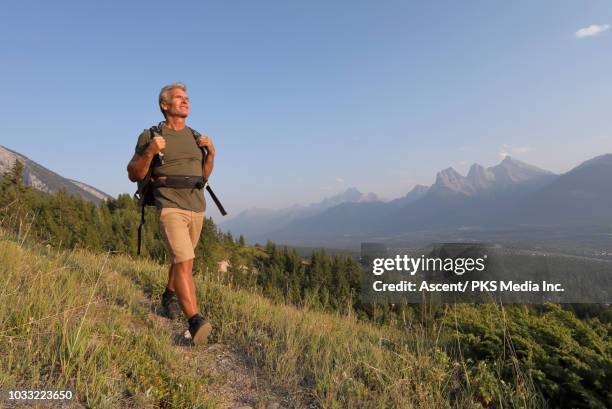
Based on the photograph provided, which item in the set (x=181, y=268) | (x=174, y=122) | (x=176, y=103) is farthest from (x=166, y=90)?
(x=181, y=268)

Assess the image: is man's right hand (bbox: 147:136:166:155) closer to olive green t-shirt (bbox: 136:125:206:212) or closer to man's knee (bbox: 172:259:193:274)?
olive green t-shirt (bbox: 136:125:206:212)

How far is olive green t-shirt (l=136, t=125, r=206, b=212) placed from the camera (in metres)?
4.21

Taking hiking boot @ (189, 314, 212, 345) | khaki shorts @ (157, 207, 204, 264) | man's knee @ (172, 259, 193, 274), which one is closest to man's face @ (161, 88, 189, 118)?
khaki shorts @ (157, 207, 204, 264)

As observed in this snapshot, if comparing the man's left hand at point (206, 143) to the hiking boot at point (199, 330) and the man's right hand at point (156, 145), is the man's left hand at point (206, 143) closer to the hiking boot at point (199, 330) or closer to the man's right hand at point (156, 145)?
the man's right hand at point (156, 145)

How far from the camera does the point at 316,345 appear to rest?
156 inches

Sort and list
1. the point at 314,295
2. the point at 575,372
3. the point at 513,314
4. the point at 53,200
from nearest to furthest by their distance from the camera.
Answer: the point at 575,372, the point at 513,314, the point at 314,295, the point at 53,200

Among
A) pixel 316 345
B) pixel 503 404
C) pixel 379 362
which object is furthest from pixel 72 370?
pixel 503 404

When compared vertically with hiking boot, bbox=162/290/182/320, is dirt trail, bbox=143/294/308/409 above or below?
below

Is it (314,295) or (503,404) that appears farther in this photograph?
(314,295)

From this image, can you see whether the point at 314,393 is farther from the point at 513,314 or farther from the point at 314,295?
the point at 513,314

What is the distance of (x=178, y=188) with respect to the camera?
14.1ft

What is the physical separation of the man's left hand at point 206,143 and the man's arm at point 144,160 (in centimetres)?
70

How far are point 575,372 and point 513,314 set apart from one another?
155 cm

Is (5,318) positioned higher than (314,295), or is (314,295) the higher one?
(5,318)
